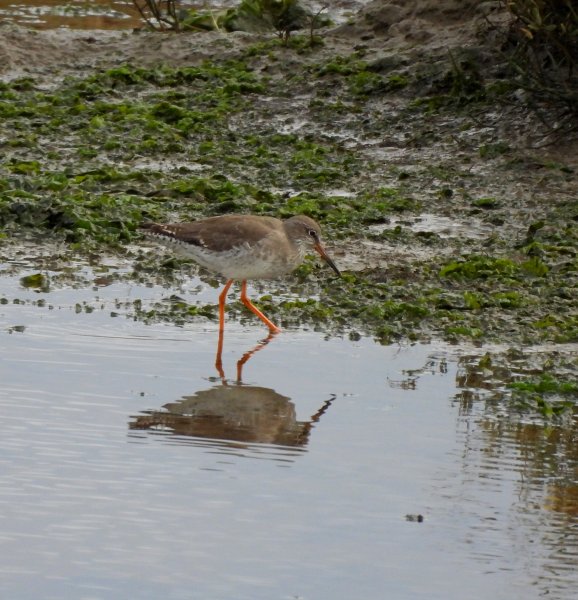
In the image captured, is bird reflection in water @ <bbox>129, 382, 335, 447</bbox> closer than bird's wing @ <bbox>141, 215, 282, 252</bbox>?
Yes

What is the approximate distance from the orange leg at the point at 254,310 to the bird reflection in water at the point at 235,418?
3.79ft

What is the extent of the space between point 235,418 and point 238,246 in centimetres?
203

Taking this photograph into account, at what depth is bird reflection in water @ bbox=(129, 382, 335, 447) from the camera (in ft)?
23.3

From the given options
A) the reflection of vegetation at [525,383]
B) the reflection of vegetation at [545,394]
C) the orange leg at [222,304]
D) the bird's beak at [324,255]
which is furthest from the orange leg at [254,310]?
the reflection of vegetation at [545,394]

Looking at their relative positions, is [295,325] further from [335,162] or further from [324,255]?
[335,162]

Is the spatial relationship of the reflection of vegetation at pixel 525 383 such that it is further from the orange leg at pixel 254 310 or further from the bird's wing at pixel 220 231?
the bird's wing at pixel 220 231

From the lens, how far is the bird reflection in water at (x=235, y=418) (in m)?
7.10

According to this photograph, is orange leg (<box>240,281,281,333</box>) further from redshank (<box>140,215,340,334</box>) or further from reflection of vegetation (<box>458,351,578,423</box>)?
reflection of vegetation (<box>458,351,578,423</box>)

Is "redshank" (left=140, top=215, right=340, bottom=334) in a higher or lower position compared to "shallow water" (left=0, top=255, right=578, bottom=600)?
higher

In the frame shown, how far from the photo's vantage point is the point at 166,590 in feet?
Answer: 17.5

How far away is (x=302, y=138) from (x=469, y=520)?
7.69m

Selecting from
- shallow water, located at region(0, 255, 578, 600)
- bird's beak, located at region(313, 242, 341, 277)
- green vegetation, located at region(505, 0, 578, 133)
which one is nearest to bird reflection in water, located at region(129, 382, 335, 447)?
shallow water, located at region(0, 255, 578, 600)

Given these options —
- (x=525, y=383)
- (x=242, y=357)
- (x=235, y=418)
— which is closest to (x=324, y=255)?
(x=242, y=357)

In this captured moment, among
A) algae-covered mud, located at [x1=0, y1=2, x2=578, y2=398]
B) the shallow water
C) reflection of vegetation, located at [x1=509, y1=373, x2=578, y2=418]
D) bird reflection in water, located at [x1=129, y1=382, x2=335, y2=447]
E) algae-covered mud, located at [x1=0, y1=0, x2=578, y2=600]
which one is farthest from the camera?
algae-covered mud, located at [x1=0, y1=2, x2=578, y2=398]
